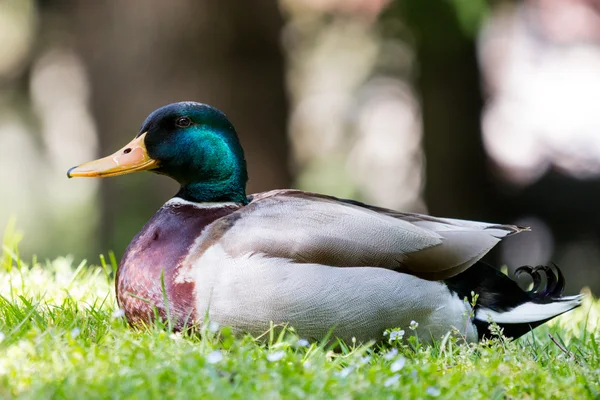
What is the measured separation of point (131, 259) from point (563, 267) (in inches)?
215

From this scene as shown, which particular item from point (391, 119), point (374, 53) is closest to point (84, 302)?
point (374, 53)

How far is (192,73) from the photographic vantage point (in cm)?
629

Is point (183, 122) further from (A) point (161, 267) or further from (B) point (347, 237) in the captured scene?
(B) point (347, 237)

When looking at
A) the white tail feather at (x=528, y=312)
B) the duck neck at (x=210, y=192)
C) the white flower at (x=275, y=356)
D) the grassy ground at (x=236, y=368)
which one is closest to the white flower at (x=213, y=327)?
the grassy ground at (x=236, y=368)

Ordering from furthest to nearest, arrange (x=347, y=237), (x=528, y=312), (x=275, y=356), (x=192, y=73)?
(x=192, y=73)
(x=528, y=312)
(x=347, y=237)
(x=275, y=356)

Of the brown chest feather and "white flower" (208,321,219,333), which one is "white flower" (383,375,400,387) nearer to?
"white flower" (208,321,219,333)

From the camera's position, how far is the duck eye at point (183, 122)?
3.57 m

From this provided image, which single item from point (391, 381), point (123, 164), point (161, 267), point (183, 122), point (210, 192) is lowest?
point (391, 381)

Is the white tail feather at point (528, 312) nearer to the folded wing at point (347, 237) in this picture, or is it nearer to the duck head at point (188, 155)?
the folded wing at point (347, 237)

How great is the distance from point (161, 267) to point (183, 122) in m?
0.72

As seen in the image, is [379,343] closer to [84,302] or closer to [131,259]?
[131,259]

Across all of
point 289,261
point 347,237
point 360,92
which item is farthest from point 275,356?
point 360,92

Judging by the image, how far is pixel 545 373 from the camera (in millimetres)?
2559

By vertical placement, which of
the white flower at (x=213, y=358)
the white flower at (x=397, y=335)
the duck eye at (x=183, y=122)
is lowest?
the white flower at (x=397, y=335)
